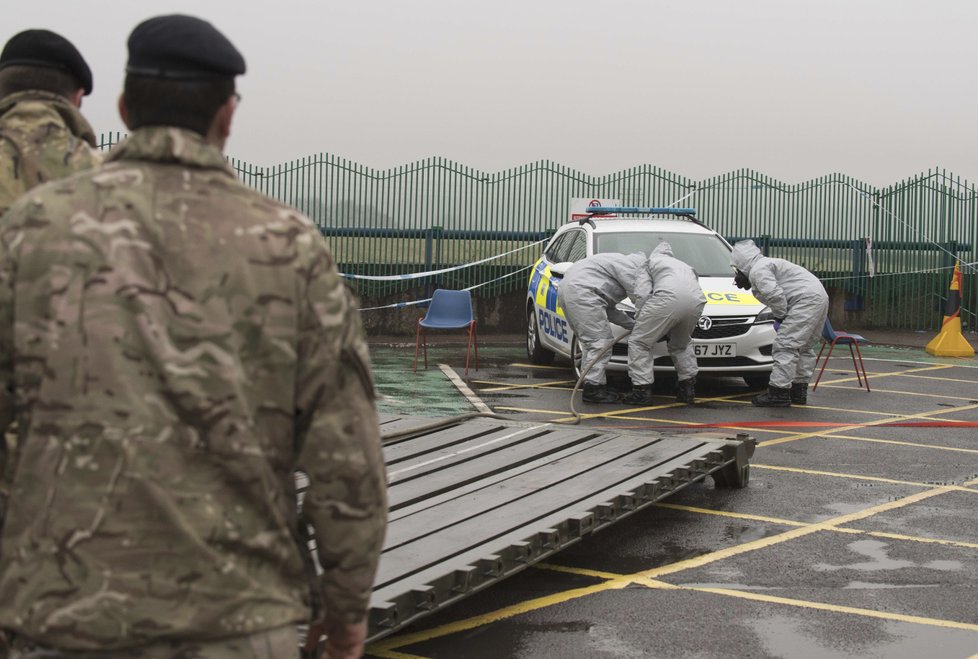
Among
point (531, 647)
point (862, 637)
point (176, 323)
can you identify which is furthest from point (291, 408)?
point (862, 637)

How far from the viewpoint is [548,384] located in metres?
13.6

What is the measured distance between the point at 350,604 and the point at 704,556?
4.45m

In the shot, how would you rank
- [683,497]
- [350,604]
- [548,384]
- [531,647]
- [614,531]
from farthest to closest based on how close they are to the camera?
[548,384]
[683,497]
[614,531]
[531,647]
[350,604]

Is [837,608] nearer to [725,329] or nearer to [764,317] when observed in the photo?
[725,329]

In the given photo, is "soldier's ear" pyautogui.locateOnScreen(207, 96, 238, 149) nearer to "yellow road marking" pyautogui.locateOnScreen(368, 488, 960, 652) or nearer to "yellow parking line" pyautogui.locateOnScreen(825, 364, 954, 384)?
"yellow road marking" pyautogui.locateOnScreen(368, 488, 960, 652)

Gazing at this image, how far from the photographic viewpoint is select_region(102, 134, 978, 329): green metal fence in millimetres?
19969

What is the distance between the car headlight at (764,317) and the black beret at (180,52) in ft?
34.7

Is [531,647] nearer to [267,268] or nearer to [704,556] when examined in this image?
[704,556]

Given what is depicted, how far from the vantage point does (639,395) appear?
12062mm

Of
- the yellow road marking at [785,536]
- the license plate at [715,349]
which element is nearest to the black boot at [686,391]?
the license plate at [715,349]

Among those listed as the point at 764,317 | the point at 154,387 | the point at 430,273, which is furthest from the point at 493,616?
the point at 430,273

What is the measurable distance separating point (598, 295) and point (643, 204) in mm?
9723

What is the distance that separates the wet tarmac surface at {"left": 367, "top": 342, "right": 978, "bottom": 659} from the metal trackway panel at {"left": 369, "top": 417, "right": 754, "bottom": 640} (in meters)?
0.24

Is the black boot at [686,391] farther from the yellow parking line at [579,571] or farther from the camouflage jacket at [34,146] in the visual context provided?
the camouflage jacket at [34,146]
